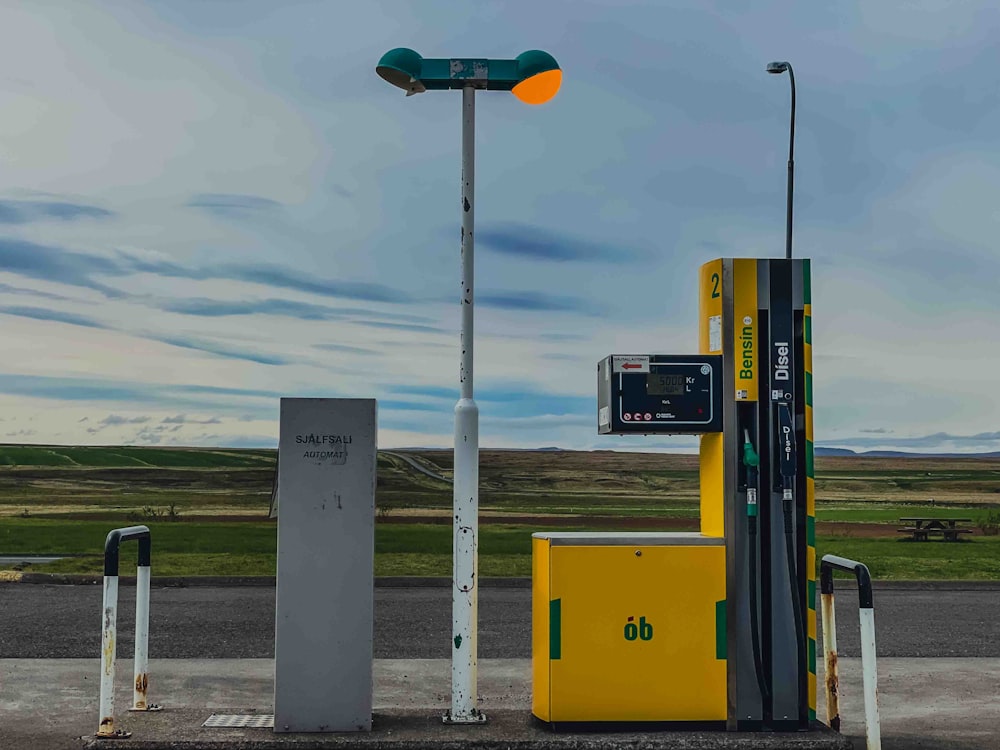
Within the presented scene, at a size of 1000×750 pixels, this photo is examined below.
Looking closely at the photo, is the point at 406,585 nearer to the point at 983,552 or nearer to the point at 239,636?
the point at 239,636

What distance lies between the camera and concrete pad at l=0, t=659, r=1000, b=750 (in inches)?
237

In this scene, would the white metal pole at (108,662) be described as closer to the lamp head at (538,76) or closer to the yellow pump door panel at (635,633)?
the yellow pump door panel at (635,633)

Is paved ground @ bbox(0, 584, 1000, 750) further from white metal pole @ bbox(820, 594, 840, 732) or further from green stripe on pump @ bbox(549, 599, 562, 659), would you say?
green stripe on pump @ bbox(549, 599, 562, 659)

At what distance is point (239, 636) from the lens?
10.6m

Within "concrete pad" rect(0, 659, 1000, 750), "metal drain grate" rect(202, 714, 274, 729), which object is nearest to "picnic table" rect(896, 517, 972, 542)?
"concrete pad" rect(0, 659, 1000, 750)

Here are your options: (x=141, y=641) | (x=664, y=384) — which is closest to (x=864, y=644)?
(x=664, y=384)

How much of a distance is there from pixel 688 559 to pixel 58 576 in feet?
38.8

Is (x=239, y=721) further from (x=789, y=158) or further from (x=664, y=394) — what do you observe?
(x=789, y=158)

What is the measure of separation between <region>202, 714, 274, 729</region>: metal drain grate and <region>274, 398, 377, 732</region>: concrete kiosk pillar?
0.23 meters

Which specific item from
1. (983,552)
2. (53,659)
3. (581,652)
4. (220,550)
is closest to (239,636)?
(53,659)

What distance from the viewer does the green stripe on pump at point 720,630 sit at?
20.9 feet

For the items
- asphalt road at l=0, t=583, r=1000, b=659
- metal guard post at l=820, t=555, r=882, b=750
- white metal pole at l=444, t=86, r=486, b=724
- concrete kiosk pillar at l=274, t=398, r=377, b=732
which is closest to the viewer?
metal guard post at l=820, t=555, r=882, b=750

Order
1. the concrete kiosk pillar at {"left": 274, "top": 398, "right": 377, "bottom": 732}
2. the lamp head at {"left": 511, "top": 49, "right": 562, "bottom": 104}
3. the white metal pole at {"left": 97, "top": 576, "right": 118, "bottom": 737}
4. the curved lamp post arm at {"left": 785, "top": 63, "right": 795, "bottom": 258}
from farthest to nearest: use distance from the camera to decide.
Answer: the curved lamp post arm at {"left": 785, "top": 63, "right": 795, "bottom": 258}, the lamp head at {"left": 511, "top": 49, "right": 562, "bottom": 104}, the concrete kiosk pillar at {"left": 274, "top": 398, "right": 377, "bottom": 732}, the white metal pole at {"left": 97, "top": 576, "right": 118, "bottom": 737}

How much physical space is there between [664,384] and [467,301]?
4.38 ft
